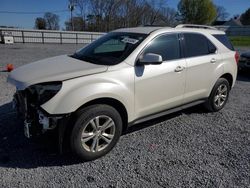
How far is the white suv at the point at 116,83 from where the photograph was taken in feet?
8.70

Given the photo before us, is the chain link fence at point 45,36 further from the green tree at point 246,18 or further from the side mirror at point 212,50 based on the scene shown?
the green tree at point 246,18

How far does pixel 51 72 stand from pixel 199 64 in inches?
97.5

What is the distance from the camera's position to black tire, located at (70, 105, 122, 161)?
2.71m

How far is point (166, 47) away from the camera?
359cm

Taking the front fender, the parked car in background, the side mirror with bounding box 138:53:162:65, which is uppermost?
the side mirror with bounding box 138:53:162:65

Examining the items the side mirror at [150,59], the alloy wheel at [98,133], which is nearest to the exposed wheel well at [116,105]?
the alloy wheel at [98,133]

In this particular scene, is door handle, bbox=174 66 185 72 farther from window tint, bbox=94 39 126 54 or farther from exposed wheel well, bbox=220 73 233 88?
exposed wheel well, bbox=220 73 233 88

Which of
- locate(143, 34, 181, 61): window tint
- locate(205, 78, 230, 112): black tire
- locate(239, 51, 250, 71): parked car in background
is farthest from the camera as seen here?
locate(239, 51, 250, 71): parked car in background

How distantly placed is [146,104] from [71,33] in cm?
2114

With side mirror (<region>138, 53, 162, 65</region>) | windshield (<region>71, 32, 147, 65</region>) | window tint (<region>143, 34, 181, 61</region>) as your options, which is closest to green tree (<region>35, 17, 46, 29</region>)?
windshield (<region>71, 32, 147, 65</region>)

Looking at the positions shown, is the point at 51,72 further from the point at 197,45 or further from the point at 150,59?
the point at 197,45

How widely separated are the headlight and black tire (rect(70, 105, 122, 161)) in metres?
0.36

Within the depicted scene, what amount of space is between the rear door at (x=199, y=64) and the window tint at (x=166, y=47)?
0.23 metres

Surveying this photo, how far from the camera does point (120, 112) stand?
315cm
